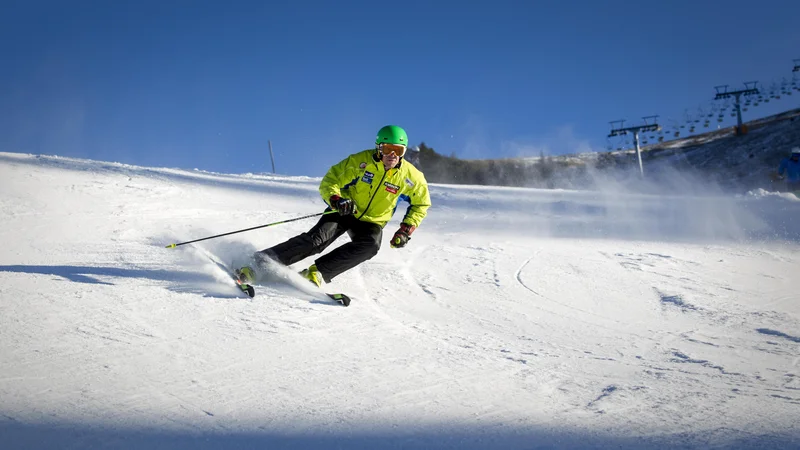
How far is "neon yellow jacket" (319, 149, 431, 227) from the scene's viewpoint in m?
5.18

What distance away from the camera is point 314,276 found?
4.75 metres

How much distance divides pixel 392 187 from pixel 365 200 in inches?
11.3

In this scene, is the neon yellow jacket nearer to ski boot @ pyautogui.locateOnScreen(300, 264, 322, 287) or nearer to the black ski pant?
→ the black ski pant

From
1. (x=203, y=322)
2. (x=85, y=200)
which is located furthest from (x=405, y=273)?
(x=85, y=200)

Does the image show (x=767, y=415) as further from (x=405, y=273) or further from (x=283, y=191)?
(x=283, y=191)

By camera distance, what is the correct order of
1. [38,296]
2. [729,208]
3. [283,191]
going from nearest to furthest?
[38,296] → [729,208] → [283,191]

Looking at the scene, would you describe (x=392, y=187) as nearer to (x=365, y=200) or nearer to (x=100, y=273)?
(x=365, y=200)

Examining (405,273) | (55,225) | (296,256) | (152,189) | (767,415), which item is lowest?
(767,415)

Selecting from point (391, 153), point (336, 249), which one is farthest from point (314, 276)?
point (391, 153)

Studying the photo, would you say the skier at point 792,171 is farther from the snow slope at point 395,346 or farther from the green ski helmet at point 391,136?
the green ski helmet at point 391,136

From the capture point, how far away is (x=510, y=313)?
4414mm

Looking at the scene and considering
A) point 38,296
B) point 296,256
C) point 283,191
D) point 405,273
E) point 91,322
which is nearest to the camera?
point 91,322

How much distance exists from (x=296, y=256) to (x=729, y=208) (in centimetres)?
998

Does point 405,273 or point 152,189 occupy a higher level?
point 152,189
